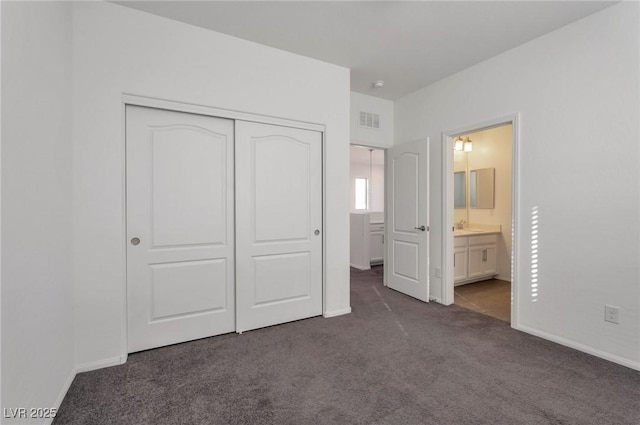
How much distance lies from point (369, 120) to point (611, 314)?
3.14 m

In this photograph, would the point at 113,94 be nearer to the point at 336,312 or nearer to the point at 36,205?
the point at 36,205

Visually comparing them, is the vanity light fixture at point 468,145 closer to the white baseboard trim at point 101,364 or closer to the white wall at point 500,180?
the white wall at point 500,180

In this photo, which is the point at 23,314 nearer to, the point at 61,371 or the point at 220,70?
the point at 61,371

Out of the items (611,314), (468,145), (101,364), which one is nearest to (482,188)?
(468,145)

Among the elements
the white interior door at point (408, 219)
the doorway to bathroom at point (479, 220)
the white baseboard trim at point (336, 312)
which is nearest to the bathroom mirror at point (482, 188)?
the doorway to bathroom at point (479, 220)

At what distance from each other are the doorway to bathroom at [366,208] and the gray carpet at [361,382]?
3.00 m

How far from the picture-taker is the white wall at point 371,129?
13.0 feet

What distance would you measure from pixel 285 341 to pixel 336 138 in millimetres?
2109

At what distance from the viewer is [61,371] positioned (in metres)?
1.86

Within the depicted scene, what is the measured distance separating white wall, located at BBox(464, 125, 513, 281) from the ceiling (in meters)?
1.98

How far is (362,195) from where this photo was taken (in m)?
7.75

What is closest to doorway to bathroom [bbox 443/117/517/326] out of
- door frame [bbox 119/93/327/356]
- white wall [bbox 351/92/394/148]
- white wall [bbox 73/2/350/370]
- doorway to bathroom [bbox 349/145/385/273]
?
white wall [bbox 351/92/394/148]

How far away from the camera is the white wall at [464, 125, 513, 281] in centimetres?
461

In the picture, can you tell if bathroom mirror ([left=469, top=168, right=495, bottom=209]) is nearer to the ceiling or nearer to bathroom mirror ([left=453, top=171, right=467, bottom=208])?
bathroom mirror ([left=453, top=171, right=467, bottom=208])
